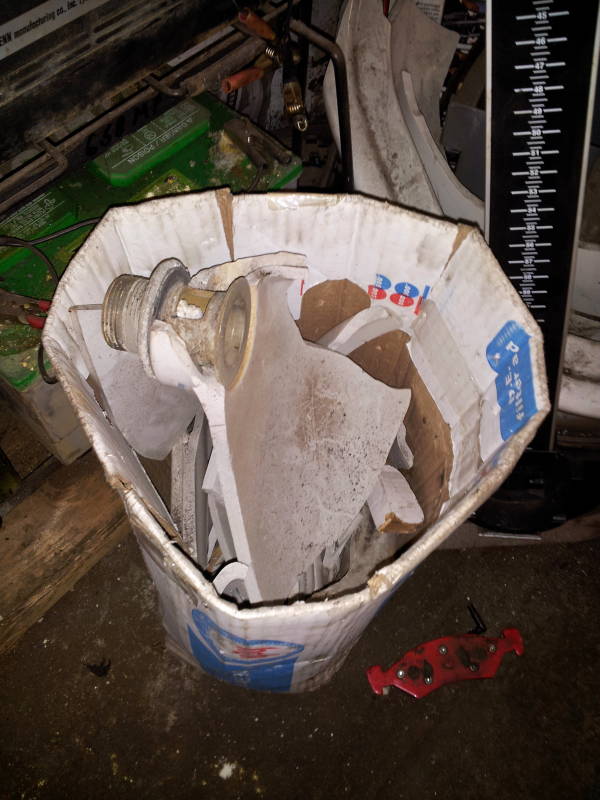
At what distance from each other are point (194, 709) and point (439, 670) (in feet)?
1.98

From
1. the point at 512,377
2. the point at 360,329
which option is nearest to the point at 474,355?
the point at 512,377

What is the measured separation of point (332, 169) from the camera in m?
1.78

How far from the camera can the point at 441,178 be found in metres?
1.18

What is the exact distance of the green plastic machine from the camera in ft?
3.81

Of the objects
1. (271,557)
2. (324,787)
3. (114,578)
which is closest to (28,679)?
(114,578)

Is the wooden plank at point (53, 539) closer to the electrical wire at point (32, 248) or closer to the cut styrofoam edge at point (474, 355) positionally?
the electrical wire at point (32, 248)

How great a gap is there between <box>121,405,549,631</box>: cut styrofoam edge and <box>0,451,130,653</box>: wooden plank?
2.52 ft

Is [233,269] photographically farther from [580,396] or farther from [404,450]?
[580,396]

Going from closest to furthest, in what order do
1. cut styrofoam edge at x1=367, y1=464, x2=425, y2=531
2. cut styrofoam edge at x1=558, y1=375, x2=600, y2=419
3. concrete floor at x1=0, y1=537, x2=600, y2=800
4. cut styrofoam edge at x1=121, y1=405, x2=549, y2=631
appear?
cut styrofoam edge at x1=121, y1=405, x2=549, y2=631
cut styrofoam edge at x1=367, y1=464, x2=425, y2=531
cut styrofoam edge at x1=558, y1=375, x2=600, y2=419
concrete floor at x1=0, y1=537, x2=600, y2=800

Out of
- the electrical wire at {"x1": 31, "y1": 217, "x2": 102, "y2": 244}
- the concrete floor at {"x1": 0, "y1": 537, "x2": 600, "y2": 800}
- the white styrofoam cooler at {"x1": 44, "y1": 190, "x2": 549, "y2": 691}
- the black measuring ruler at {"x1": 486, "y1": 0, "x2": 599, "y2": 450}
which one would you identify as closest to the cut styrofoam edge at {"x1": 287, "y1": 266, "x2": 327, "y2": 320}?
the white styrofoam cooler at {"x1": 44, "y1": 190, "x2": 549, "y2": 691}

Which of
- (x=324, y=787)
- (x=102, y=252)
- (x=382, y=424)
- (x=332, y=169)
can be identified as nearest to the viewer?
(x=102, y=252)

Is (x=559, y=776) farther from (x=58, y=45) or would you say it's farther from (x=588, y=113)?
(x=58, y=45)

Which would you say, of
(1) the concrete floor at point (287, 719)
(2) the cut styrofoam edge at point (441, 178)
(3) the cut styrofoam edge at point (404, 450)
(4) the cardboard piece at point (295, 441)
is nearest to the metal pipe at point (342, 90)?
(2) the cut styrofoam edge at point (441, 178)

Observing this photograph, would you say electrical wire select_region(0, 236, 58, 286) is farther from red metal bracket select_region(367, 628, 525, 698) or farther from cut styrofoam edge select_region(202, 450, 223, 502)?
red metal bracket select_region(367, 628, 525, 698)
